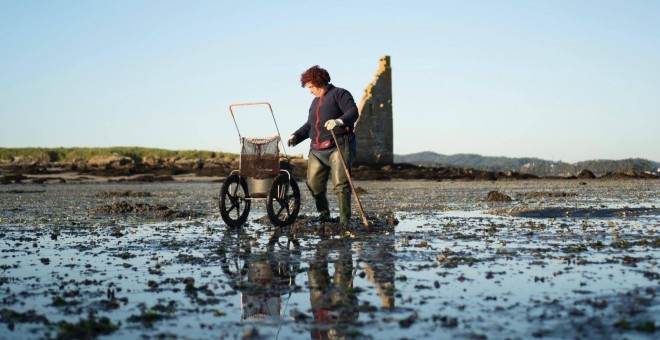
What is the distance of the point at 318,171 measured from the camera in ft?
37.3

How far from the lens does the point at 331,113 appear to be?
11.0 meters

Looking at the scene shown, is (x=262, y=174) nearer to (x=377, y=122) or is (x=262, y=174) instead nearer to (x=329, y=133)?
(x=329, y=133)

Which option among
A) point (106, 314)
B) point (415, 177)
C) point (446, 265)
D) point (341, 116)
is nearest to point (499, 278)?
point (446, 265)

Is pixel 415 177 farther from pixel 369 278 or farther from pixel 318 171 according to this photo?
pixel 369 278

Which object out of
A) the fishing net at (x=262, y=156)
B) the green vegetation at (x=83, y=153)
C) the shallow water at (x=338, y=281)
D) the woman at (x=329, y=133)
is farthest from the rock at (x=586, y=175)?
the fishing net at (x=262, y=156)

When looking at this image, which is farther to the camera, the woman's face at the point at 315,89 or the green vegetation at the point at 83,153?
the green vegetation at the point at 83,153

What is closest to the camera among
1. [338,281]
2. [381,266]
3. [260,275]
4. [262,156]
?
[338,281]

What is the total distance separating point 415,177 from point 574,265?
4257cm

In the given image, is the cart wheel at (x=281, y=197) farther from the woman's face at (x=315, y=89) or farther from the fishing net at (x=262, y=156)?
the woman's face at (x=315, y=89)

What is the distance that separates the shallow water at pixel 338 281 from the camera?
445 centimetres

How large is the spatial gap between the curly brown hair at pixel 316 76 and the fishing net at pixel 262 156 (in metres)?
1.05

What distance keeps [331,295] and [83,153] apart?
6320 cm

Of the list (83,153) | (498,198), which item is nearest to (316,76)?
(498,198)

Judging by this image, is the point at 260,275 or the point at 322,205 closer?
the point at 260,275
